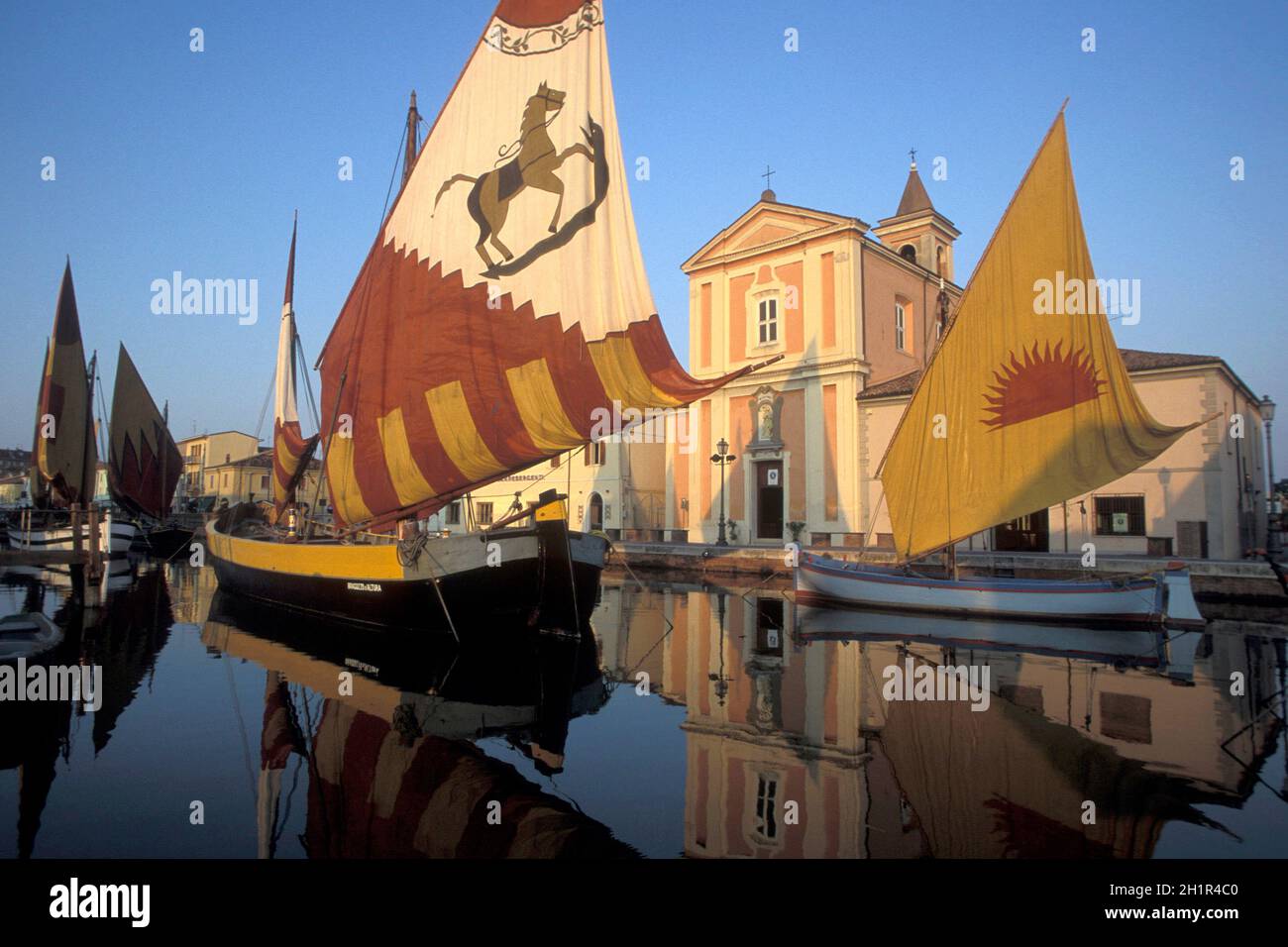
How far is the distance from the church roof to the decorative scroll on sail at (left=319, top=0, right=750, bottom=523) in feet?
95.5

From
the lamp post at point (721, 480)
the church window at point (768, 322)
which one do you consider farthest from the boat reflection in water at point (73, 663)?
the church window at point (768, 322)

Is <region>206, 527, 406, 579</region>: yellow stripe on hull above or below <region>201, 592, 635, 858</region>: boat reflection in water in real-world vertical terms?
above

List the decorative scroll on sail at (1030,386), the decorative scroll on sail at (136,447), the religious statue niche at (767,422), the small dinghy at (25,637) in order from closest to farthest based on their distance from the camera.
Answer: the small dinghy at (25,637), the decorative scroll on sail at (1030,386), the religious statue niche at (767,422), the decorative scroll on sail at (136,447)

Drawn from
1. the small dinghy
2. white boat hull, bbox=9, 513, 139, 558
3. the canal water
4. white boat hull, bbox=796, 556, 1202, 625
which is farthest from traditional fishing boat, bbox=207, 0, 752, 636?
white boat hull, bbox=9, 513, 139, 558

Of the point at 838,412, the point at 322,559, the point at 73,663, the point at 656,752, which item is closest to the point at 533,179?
the point at 322,559

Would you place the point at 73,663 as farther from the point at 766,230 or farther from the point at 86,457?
the point at 766,230

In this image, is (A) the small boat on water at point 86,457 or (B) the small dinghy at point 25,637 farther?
(A) the small boat on water at point 86,457

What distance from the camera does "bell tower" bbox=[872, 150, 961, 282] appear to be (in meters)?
37.8

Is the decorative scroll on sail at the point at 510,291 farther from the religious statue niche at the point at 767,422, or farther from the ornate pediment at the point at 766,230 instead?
the religious statue niche at the point at 767,422

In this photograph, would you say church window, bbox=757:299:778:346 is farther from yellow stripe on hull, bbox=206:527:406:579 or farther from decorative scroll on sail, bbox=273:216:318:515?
yellow stripe on hull, bbox=206:527:406:579

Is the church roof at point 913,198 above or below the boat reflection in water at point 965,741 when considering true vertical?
above

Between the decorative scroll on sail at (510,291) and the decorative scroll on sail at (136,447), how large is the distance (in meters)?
26.4

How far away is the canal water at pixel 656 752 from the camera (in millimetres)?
4836

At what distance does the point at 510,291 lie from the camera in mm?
12734
